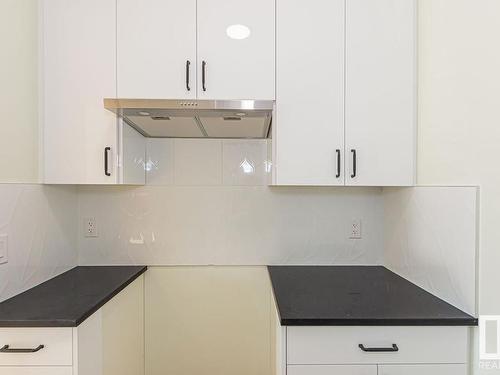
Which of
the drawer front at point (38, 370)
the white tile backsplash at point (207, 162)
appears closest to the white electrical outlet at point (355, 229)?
the white tile backsplash at point (207, 162)

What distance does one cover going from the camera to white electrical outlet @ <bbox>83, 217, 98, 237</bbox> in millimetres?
1824

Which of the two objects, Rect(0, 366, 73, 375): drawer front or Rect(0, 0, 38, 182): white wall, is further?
Rect(0, 0, 38, 182): white wall

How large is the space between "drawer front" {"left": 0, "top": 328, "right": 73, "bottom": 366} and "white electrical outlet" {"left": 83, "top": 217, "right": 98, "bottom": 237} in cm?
83

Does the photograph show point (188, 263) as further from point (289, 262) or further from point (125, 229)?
point (289, 262)

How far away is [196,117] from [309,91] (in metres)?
0.55

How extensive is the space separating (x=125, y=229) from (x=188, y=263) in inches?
17.0

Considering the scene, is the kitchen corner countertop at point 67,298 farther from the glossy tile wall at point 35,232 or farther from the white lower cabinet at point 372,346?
the white lower cabinet at point 372,346

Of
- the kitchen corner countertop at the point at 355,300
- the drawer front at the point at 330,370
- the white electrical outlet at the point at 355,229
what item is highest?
the white electrical outlet at the point at 355,229

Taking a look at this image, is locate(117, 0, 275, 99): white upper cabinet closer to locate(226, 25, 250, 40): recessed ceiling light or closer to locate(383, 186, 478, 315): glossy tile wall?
locate(226, 25, 250, 40): recessed ceiling light

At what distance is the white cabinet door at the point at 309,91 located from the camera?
56.6 inches

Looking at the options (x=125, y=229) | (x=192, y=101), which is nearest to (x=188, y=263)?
(x=125, y=229)

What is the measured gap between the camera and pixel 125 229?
1836 millimetres

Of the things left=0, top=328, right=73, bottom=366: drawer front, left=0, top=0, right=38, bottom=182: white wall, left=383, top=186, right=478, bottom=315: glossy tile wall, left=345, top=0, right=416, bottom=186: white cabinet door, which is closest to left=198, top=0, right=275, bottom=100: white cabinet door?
left=345, top=0, right=416, bottom=186: white cabinet door

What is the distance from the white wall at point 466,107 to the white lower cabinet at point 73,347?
1.41 meters
